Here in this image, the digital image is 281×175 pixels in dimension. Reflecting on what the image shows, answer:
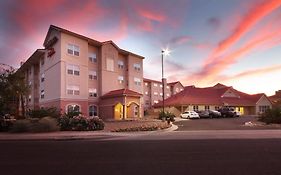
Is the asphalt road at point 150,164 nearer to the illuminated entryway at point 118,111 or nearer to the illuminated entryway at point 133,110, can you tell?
the illuminated entryway at point 118,111

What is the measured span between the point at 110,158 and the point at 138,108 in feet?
114

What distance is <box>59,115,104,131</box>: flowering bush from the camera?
86.0 feet

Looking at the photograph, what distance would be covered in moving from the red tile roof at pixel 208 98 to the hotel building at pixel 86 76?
1464 centimetres

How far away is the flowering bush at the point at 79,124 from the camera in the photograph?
1032 inches

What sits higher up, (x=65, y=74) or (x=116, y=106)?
(x=65, y=74)

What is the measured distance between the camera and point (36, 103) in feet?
174

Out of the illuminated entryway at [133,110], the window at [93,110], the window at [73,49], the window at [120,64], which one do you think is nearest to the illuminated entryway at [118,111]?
the illuminated entryway at [133,110]

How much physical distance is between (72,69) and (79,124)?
16.5 m

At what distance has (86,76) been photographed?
4309cm

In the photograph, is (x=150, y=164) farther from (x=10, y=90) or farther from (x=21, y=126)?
(x=10, y=90)

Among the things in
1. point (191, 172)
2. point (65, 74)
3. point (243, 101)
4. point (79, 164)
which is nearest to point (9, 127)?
point (65, 74)

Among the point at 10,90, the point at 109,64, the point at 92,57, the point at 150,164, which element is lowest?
the point at 150,164

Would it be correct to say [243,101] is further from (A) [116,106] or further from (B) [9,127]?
(B) [9,127]

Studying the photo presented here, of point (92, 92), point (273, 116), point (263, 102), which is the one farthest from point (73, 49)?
point (263, 102)
